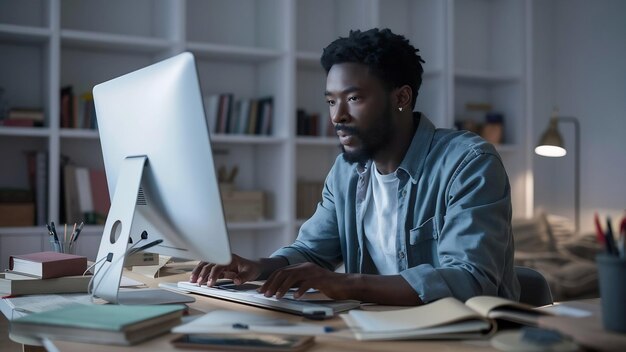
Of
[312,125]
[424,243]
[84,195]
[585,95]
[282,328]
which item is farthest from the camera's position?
[585,95]

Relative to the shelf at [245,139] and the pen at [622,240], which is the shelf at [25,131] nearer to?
the shelf at [245,139]

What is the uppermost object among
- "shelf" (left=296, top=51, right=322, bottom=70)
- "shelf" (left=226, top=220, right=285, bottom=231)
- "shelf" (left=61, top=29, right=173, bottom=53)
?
"shelf" (left=61, top=29, right=173, bottom=53)

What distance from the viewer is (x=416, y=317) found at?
119 centimetres

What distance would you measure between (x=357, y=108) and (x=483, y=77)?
3016 millimetres

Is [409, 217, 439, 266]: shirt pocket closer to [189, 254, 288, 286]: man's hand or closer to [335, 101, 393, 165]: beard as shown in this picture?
[335, 101, 393, 165]: beard

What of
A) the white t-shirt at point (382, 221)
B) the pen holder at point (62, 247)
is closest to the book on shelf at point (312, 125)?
the white t-shirt at point (382, 221)

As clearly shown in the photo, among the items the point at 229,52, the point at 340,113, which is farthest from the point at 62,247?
the point at 229,52

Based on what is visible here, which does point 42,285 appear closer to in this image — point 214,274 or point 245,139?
point 214,274

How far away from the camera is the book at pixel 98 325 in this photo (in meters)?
1.11

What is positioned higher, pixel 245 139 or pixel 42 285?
pixel 245 139

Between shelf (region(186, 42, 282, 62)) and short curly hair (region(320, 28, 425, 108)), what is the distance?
205 centimetres

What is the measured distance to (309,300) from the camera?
146 cm

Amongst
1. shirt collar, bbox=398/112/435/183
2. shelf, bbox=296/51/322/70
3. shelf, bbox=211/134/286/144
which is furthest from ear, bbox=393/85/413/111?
shelf, bbox=296/51/322/70

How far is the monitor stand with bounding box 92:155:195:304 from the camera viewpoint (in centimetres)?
143
